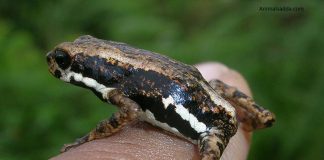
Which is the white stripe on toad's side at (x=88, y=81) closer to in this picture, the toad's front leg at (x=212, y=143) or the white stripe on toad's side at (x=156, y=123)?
the white stripe on toad's side at (x=156, y=123)

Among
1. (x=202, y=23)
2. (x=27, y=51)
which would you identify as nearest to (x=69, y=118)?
(x=27, y=51)

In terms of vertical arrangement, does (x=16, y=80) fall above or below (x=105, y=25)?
below

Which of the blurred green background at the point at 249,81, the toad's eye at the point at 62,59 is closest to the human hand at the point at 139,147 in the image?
the toad's eye at the point at 62,59

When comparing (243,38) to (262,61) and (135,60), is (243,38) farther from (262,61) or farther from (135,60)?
(135,60)

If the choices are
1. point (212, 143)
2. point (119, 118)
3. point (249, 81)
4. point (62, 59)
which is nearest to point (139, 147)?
point (119, 118)

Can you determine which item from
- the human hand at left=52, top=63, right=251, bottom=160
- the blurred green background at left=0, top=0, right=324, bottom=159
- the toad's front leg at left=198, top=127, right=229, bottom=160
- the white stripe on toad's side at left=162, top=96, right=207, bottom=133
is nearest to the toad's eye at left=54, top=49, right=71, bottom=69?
the human hand at left=52, top=63, right=251, bottom=160

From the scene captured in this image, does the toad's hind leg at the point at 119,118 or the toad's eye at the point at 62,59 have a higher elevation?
the toad's eye at the point at 62,59

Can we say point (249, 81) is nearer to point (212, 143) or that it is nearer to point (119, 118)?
point (212, 143)

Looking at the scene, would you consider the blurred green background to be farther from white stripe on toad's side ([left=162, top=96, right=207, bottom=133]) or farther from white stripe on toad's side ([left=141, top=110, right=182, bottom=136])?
white stripe on toad's side ([left=162, top=96, right=207, bottom=133])
